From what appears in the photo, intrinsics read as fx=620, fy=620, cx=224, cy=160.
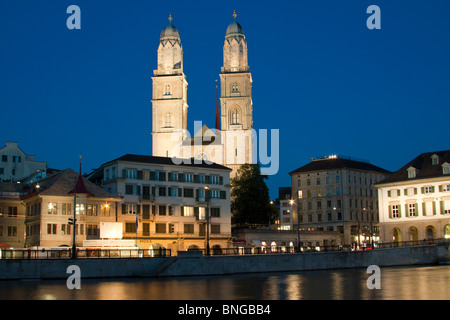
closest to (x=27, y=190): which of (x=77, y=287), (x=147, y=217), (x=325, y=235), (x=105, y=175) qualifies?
(x=105, y=175)

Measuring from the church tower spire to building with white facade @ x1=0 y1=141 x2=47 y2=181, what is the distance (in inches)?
1237

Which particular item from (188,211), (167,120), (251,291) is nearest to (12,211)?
(188,211)

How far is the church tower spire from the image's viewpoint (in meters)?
139

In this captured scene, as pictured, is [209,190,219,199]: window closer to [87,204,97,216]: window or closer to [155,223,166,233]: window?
[155,223,166,233]: window

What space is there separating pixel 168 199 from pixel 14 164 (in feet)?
135

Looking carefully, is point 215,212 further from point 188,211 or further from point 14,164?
point 14,164

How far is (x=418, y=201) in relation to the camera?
8888cm

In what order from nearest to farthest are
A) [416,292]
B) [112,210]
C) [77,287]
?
[416,292], [77,287], [112,210]

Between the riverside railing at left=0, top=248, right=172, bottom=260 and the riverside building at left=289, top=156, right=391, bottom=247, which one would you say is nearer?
the riverside railing at left=0, top=248, right=172, bottom=260

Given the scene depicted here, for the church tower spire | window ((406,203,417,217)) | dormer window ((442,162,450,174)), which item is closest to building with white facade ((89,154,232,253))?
window ((406,203,417,217))

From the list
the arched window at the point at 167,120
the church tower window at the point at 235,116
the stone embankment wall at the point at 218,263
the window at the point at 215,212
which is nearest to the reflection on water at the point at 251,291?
the stone embankment wall at the point at 218,263
